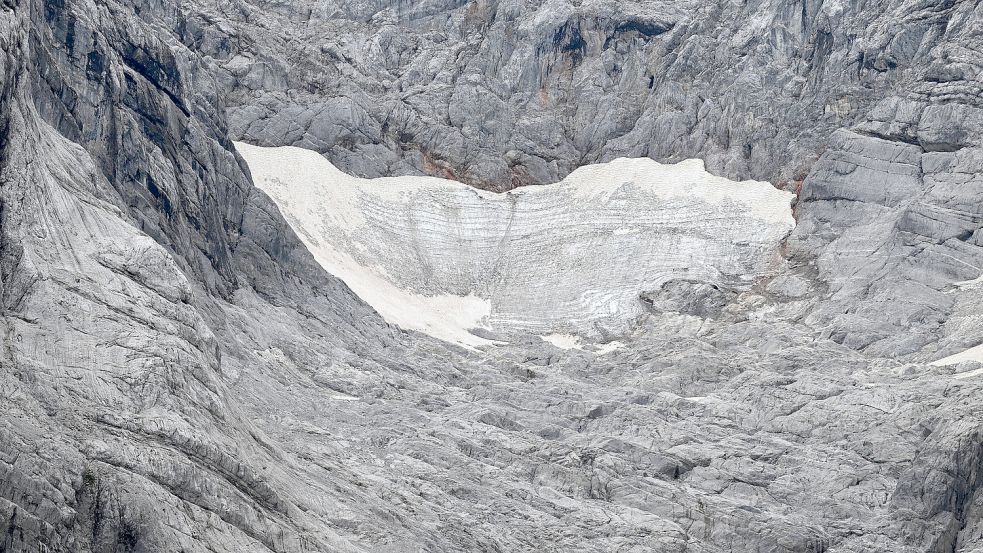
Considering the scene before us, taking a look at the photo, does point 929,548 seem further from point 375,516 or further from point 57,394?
point 57,394

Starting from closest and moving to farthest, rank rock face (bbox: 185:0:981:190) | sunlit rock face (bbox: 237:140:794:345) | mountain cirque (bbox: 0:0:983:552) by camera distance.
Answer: mountain cirque (bbox: 0:0:983:552), sunlit rock face (bbox: 237:140:794:345), rock face (bbox: 185:0:981:190)

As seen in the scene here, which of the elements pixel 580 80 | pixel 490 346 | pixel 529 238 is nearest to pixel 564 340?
pixel 490 346

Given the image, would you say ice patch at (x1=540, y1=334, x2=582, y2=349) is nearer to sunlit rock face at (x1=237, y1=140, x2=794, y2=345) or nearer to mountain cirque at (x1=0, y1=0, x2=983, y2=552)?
sunlit rock face at (x1=237, y1=140, x2=794, y2=345)

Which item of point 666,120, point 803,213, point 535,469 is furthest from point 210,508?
point 666,120

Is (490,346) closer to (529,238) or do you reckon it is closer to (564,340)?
(564,340)

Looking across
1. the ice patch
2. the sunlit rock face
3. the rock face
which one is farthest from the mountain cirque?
the sunlit rock face

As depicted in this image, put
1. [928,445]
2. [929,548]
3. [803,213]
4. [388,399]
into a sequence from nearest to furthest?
[929,548] → [928,445] → [388,399] → [803,213]

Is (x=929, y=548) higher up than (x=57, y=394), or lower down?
higher up
